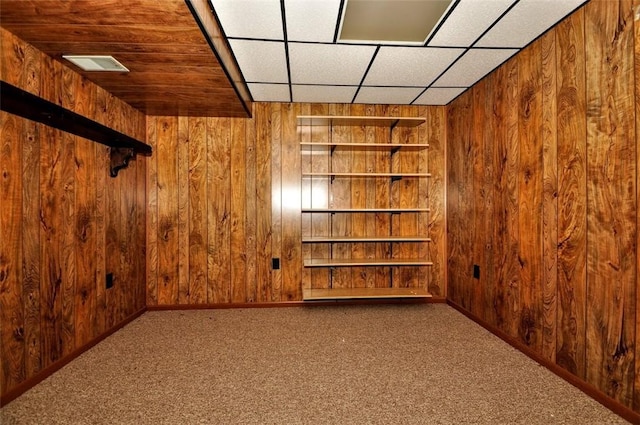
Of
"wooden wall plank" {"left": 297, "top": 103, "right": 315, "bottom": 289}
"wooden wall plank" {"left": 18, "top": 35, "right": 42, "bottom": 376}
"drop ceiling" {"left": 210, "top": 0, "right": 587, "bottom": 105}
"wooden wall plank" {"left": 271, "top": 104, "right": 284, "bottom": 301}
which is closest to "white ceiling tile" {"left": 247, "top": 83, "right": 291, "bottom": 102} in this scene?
"drop ceiling" {"left": 210, "top": 0, "right": 587, "bottom": 105}

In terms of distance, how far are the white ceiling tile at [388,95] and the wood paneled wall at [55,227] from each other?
227 cm

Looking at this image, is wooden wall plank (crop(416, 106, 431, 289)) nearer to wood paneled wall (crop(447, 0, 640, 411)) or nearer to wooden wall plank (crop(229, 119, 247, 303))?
wood paneled wall (crop(447, 0, 640, 411))

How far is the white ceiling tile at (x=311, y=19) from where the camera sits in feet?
5.30

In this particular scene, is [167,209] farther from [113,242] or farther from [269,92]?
[269,92]

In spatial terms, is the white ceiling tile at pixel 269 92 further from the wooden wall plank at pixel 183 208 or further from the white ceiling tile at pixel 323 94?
the wooden wall plank at pixel 183 208

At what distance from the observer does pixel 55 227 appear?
190 cm

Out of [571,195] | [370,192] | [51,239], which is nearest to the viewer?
[571,195]

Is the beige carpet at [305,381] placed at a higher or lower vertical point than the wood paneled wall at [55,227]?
lower

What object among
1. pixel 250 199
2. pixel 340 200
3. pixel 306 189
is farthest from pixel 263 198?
pixel 340 200

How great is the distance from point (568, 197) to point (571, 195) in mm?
23

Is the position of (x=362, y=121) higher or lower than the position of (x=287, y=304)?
higher

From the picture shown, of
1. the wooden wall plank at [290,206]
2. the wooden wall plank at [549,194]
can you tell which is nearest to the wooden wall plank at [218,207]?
the wooden wall plank at [290,206]

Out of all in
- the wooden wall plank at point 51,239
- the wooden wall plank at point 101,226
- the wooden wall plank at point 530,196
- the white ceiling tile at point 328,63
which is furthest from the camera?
the wooden wall plank at point 101,226

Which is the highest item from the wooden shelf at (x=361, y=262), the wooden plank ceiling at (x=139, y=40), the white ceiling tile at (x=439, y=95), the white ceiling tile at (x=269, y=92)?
the white ceiling tile at (x=269, y=92)
